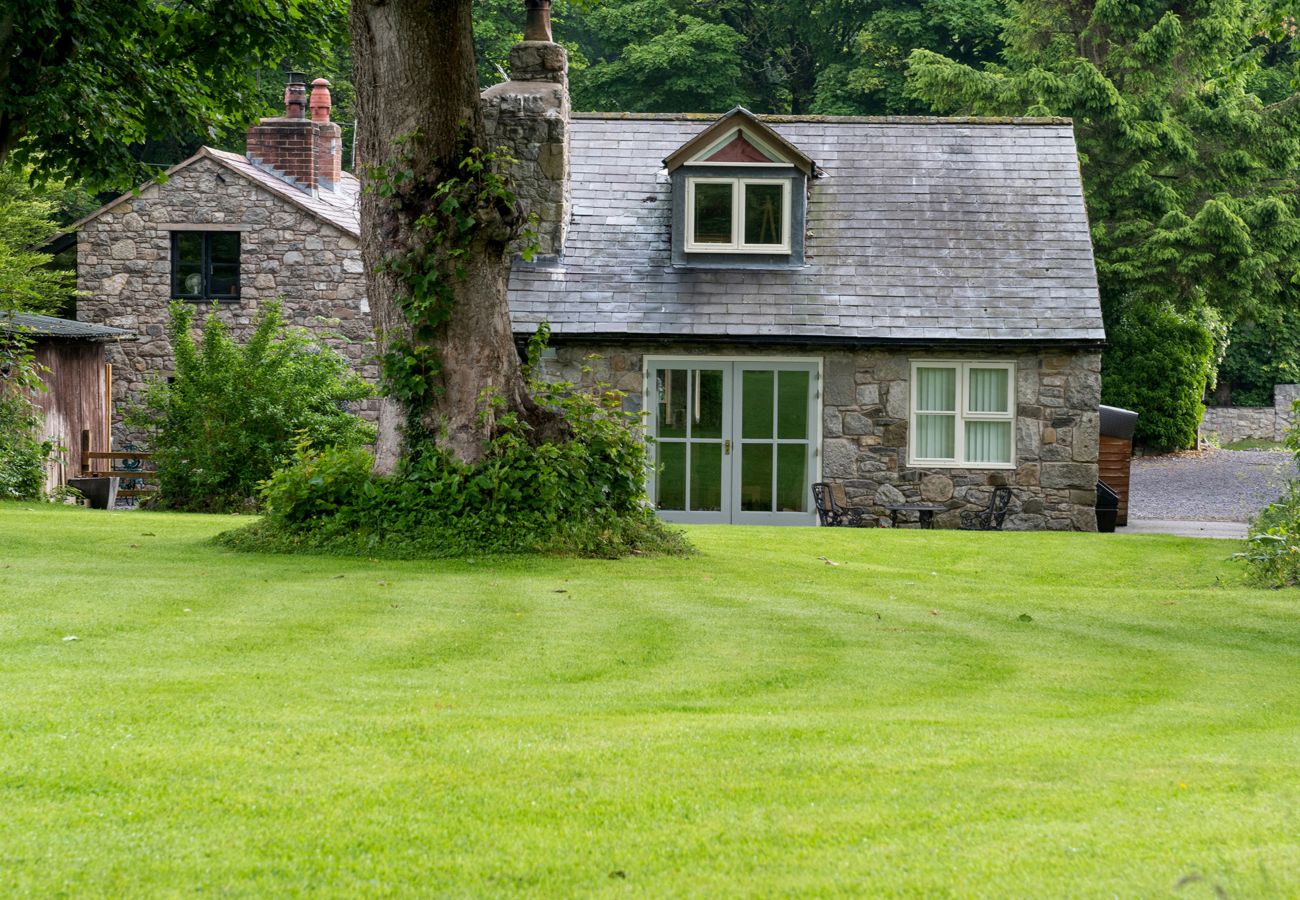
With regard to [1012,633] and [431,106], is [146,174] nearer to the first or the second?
[431,106]

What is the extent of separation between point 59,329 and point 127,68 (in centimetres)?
839

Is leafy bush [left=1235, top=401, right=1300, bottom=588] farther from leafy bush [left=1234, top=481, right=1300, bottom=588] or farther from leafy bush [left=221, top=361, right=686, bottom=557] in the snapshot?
leafy bush [left=221, top=361, right=686, bottom=557]

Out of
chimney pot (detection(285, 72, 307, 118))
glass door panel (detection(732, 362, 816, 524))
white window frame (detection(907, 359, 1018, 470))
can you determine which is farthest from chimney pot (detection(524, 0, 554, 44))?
chimney pot (detection(285, 72, 307, 118))

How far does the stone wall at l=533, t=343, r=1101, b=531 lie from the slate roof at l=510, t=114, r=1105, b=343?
16.7 inches

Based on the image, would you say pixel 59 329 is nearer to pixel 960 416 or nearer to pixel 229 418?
pixel 229 418

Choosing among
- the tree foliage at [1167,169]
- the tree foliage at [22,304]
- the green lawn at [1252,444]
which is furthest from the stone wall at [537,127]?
the green lawn at [1252,444]

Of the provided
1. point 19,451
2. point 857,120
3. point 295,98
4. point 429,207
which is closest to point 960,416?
point 857,120

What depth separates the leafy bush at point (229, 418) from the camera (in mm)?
19734

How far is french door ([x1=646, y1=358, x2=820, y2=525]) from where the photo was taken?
797 inches

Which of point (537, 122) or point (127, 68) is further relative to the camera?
point (537, 122)

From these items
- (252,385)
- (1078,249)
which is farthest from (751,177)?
(252,385)

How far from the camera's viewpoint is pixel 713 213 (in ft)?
69.5

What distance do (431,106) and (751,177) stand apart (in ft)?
30.8

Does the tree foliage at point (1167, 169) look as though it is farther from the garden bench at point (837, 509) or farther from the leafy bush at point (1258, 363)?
the garden bench at point (837, 509)
